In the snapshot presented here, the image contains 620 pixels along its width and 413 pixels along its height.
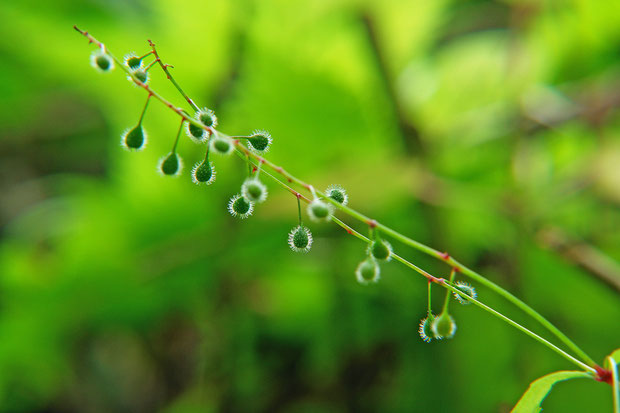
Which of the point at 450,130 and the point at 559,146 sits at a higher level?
the point at 559,146

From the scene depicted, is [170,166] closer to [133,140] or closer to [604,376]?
[133,140]

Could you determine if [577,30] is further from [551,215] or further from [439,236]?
[439,236]

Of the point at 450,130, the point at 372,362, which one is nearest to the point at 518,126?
the point at 450,130

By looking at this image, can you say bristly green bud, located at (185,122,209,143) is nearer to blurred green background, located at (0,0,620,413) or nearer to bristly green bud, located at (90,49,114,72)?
bristly green bud, located at (90,49,114,72)

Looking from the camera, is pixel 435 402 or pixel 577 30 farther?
pixel 577 30

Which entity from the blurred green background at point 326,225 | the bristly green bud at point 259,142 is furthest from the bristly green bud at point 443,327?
the blurred green background at point 326,225

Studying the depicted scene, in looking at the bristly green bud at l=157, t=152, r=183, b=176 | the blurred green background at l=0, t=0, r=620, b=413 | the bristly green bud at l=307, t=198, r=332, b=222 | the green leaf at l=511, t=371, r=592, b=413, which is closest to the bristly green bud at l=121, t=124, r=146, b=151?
the bristly green bud at l=157, t=152, r=183, b=176

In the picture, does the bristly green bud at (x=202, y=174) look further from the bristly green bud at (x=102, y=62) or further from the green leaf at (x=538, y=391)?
the green leaf at (x=538, y=391)

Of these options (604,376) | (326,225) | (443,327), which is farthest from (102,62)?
(326,225)

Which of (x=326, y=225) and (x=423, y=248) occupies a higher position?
(x=326, y=225)
